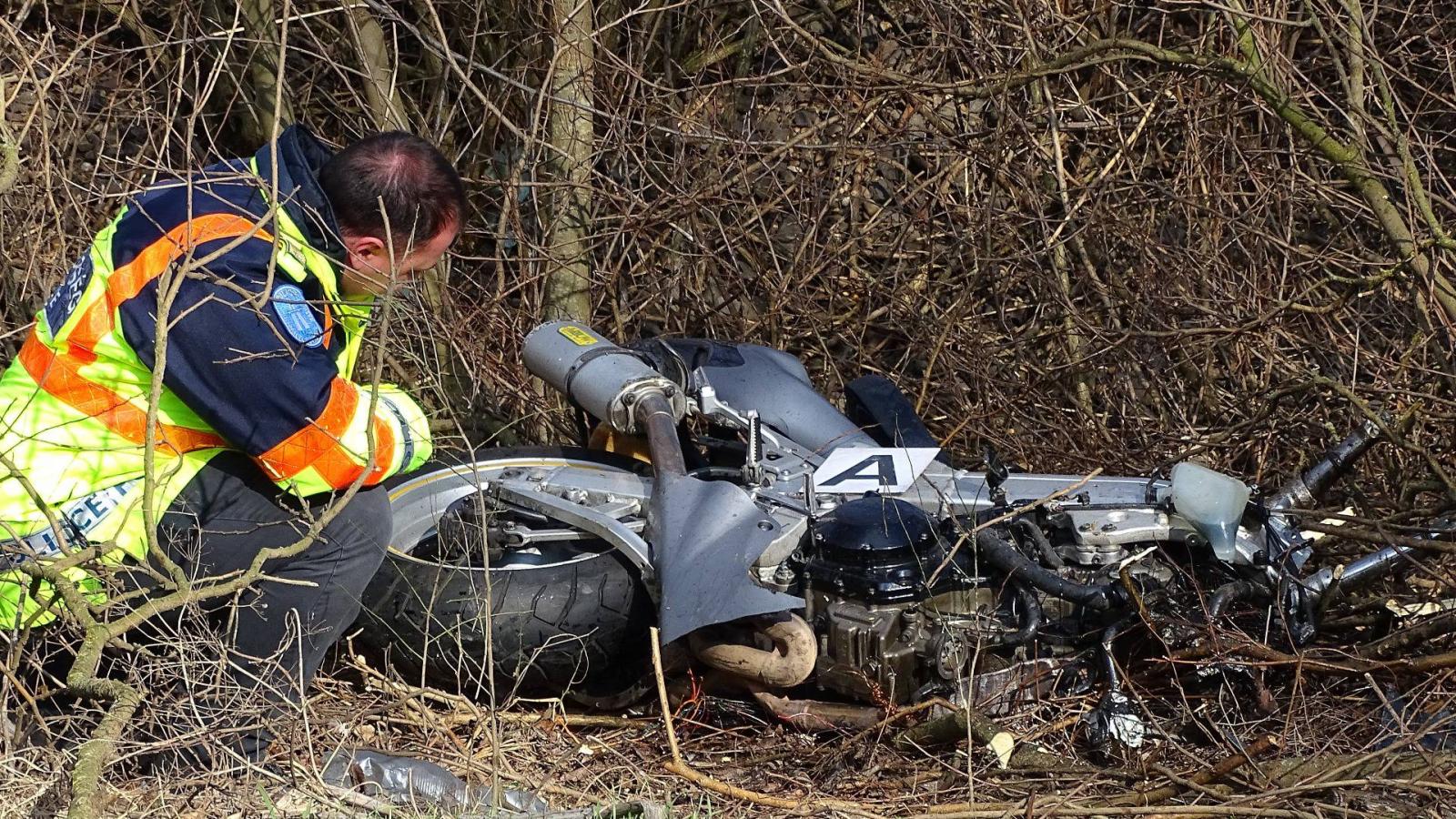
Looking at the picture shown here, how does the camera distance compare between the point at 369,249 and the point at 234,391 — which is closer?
the point at 234,391

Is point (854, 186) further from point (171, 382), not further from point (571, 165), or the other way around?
point (171, 382)

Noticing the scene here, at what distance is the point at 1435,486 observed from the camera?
416cm

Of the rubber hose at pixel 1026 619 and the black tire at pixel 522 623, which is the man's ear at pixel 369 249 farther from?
the rubber hose at pixel 1026 619

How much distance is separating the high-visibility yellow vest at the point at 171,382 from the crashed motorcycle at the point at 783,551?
1.55 ft

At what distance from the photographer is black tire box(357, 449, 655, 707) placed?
3738mm

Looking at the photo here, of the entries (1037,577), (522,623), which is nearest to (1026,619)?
(1037,577)

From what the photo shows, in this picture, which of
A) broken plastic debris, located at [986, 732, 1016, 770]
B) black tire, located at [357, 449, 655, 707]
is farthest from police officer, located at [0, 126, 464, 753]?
broken plastic debris, located at [986, 732, 1016, 770]

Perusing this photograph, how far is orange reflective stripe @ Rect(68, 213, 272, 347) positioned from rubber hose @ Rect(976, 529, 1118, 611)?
190 centimetres

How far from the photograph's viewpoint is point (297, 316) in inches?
128

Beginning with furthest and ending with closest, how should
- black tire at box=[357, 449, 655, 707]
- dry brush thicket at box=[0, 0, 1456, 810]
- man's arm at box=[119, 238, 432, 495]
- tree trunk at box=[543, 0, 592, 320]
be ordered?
tree trunk at box=[543, 0, 592, 320] → dry brush thicket at box=[0, 0, 1456, 810] → black tire at box=[357, 449, 655, 707] → man's arm at box=[119, 238, 432, 495]

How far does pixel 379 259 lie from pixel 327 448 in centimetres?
52

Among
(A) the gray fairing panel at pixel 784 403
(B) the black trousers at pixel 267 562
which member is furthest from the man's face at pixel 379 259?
(A) the gray fairing panel at pixel 784 403

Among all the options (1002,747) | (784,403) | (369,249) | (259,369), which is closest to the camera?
(259,369)

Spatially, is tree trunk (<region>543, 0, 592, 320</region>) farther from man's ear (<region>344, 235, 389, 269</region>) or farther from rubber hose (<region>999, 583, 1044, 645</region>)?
rubber hose (<region>999, 583, 1044, 645</region>)
